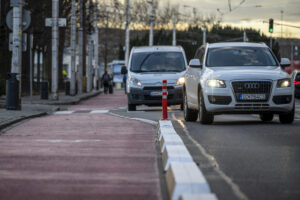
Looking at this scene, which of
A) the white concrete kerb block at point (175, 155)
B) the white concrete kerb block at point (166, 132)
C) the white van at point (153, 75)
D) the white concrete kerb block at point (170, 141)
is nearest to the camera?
the white concrete kerb block at point (175, 155)

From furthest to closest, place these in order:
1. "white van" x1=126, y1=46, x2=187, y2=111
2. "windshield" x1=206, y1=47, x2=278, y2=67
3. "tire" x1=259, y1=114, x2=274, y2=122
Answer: "white van" x1=126, y1=46, x2=187, y2=111 < "tire" x1=259, y1=114, x2=274, y2=122 < "windshield" x1=206, y1=47, x2=278, y2=67

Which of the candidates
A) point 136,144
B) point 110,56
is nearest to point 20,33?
point 136,144

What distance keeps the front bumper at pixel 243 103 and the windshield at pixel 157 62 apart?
30.6ft

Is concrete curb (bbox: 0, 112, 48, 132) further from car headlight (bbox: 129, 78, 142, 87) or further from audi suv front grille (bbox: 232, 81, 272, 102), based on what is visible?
audi suv front grille (bbox: 232, 81, 272, 102)

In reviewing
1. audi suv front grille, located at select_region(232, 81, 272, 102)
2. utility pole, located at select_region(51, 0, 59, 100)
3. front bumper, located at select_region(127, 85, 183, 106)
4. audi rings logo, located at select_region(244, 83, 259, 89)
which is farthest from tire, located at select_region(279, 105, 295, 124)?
utility pole, located at select_region(51, 0, 59, 100)

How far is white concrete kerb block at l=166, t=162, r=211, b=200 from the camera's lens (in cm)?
623

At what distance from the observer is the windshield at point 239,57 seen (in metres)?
17.2

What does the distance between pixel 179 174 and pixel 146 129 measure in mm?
8686

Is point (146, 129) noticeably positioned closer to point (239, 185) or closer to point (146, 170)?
point (146, 170)

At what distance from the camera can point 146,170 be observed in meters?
8.72

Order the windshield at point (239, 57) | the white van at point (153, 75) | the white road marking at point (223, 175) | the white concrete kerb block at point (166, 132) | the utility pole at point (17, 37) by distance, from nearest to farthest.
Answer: the white road marking at point (223, 175)
the white concrete kerb block at point (166, 132)
the windshield at point (239, 57)
the utility pole at point (17, 37)
the white van at point (153, 75)

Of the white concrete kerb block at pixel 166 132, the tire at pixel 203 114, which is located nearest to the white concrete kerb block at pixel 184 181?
the white concrete kerb block at pixel 166 132

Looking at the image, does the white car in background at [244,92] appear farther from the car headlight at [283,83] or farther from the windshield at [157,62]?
the windshield at [157,62]

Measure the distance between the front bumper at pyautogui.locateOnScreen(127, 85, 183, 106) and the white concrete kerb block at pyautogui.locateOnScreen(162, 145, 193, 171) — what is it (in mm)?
14478
